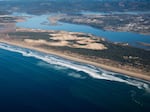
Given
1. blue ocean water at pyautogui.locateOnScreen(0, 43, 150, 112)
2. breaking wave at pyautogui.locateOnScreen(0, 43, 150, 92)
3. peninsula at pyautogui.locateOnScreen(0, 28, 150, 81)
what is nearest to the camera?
blue ocean water at pyautogui.locateOnScreen(0, 43, 150, 112)

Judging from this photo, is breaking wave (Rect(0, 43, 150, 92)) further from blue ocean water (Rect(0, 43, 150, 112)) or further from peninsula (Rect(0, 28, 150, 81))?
peninsula (Rect(0, 28, 150, 81))

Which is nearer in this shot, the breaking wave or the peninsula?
the breaking wave

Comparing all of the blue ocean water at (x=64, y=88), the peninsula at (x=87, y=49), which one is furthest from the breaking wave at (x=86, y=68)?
the peninsula at (x=87, y=49)

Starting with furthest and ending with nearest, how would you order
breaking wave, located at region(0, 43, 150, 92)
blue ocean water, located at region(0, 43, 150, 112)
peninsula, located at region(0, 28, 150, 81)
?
peninsula, located at region(0, 28, 150, 81) < breaking wave, located at region(0, 43, 150, 92) < blue ocean water, located at region(0, 43, 150, 112)

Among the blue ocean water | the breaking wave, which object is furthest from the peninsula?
the blue ocean water

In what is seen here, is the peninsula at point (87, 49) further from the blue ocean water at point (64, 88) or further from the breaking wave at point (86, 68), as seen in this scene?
the blue ocean water at point (64, 88)

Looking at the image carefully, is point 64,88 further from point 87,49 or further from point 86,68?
point 87,49

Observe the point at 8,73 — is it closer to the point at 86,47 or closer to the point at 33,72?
the point at 33,72
